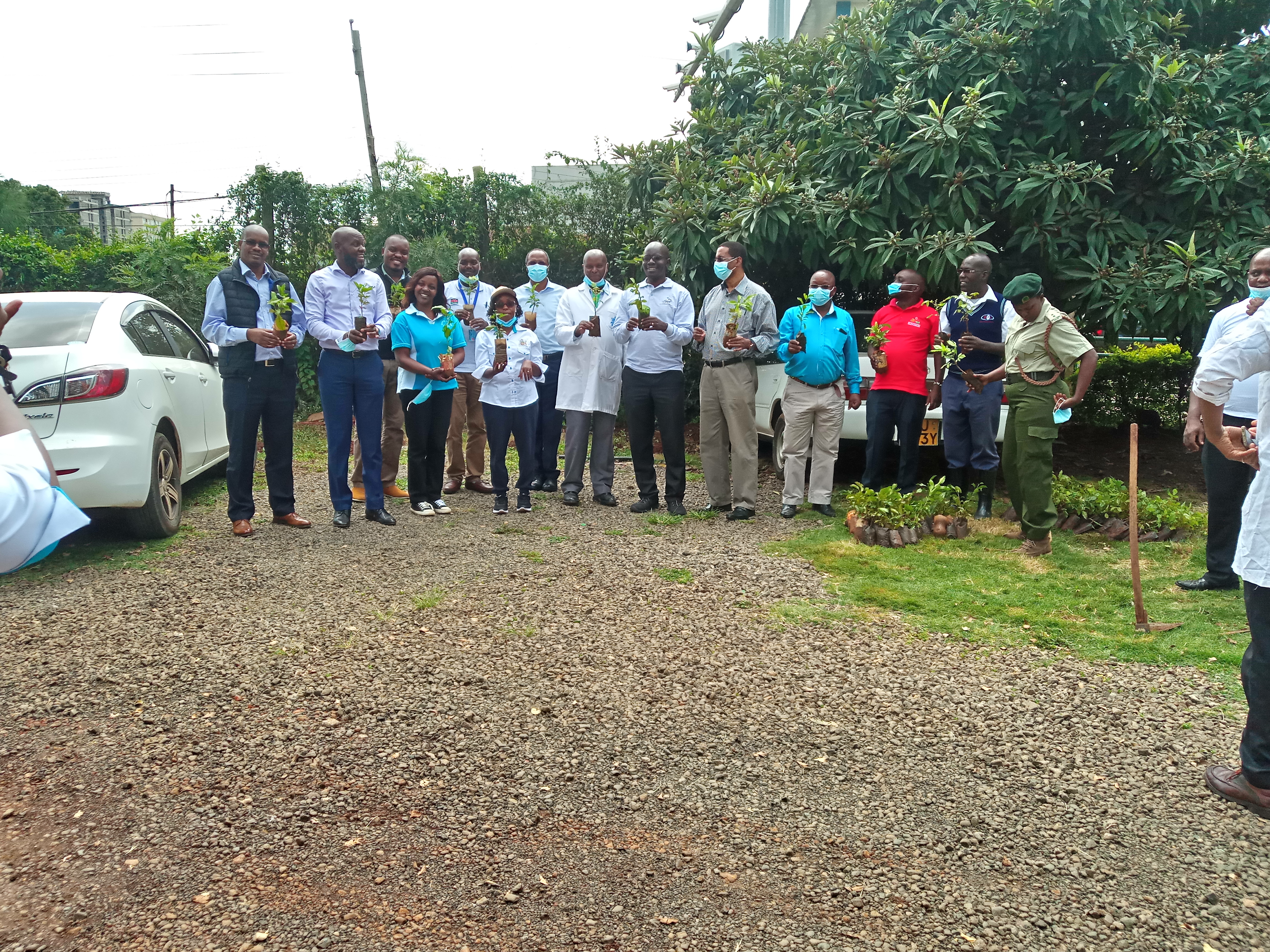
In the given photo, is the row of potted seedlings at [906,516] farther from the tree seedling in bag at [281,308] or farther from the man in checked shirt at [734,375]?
the tree seedling in bag at [281,308]

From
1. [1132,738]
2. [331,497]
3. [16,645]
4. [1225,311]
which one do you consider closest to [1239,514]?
[1225,311]

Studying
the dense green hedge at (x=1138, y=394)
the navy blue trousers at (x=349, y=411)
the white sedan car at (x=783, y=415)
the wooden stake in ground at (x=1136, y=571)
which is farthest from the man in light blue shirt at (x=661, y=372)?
the dense green hedge at (x=1138, y=394)

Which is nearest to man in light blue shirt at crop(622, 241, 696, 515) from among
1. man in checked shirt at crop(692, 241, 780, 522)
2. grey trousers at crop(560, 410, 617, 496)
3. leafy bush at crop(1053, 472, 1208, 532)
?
man in checked shirt at crop(692, 241, 780, 522)

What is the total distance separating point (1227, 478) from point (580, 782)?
462 cm

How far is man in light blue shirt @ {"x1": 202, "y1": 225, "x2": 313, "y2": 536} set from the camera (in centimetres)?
684

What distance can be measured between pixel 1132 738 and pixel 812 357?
189 inches

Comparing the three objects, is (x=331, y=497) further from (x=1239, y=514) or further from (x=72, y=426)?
(x=1239, y=514)

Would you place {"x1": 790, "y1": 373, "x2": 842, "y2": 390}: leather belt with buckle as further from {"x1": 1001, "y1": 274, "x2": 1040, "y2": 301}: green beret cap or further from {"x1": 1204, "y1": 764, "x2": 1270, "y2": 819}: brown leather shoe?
{"x1": 1204, "y1": 764, "x2": 1270, "y2": 819}: brown leather shoe

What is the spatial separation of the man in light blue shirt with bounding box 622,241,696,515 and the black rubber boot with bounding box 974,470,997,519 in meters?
2.45

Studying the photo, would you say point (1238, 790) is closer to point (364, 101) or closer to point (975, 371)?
point (975, 371)

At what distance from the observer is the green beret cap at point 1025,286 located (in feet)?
21.6

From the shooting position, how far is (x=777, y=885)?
2.82m

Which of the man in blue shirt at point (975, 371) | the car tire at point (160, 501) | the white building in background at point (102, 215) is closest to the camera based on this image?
the car tire at point (160, 501)

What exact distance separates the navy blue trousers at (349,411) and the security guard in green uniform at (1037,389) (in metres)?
4.67
